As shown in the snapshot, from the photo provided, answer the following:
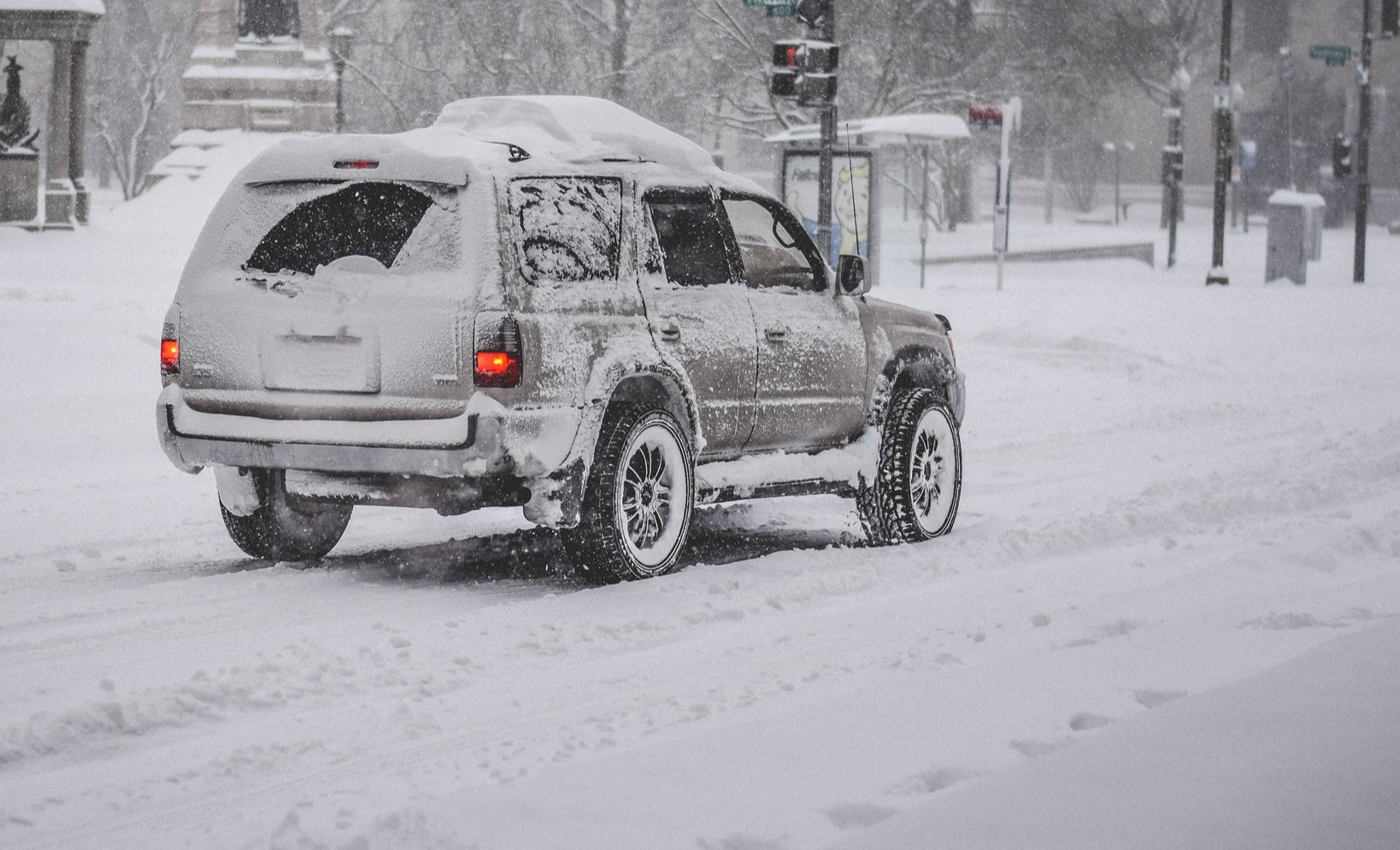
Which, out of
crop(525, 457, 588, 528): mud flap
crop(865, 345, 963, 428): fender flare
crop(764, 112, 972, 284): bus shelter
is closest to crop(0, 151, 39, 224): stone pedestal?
crop(764, 112, 972, 284): bus shelter

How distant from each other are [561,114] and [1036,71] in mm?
29886

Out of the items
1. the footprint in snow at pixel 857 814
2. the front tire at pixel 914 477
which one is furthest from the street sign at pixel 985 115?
the footprint in snow at pixel 857 814

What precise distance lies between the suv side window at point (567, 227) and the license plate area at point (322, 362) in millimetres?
681

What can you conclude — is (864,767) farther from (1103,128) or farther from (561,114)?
(1103,128)

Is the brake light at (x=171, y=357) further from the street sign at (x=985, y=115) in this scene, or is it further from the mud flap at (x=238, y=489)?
the street sign at (x=985, y=115)

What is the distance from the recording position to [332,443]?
711 cm

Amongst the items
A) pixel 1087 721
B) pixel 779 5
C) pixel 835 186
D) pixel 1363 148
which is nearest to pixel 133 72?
pixel 1363 148

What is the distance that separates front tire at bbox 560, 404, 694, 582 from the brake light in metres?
1.70

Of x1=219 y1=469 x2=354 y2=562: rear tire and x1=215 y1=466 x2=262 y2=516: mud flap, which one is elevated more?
x1=215 y1=466 x2=262 y2=516: mud flap

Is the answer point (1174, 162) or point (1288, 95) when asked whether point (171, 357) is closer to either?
point (1174, 162)

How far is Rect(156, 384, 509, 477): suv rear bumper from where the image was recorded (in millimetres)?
6879

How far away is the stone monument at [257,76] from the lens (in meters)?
33.3

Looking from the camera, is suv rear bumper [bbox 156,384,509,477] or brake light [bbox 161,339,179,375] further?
brake light [bbox 161,339,179,375]

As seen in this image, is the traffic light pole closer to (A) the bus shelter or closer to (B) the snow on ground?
(A) the bus shelter
